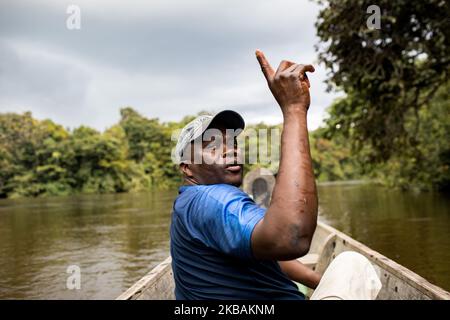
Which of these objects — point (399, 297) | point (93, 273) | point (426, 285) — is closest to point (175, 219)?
point (426, 285)

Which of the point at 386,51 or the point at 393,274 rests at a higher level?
the point at 386,51

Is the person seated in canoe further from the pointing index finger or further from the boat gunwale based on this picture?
→ the boat gunwale

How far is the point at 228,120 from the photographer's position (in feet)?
5.52

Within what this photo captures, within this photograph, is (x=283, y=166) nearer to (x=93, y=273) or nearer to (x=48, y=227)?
(x=93, y=273)

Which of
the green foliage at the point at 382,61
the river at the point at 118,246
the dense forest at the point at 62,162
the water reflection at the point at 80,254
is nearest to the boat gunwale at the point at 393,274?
the river at the point at 118,246

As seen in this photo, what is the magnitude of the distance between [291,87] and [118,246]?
11389 mm

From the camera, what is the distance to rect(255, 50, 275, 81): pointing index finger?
4.58 feet

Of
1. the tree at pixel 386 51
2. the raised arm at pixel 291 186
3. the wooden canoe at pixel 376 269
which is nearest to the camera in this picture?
the raised arm at pixel 291 186

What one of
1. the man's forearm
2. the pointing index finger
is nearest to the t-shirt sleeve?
the man's forearm

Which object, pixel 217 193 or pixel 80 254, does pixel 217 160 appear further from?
pixel 80 254

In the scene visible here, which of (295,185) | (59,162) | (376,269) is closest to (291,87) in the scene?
(295,185)

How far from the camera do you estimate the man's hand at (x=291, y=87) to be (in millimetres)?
1332

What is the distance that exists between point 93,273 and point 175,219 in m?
8.11

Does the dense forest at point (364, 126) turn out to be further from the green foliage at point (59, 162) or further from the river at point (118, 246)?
the river at point (118, 246)
